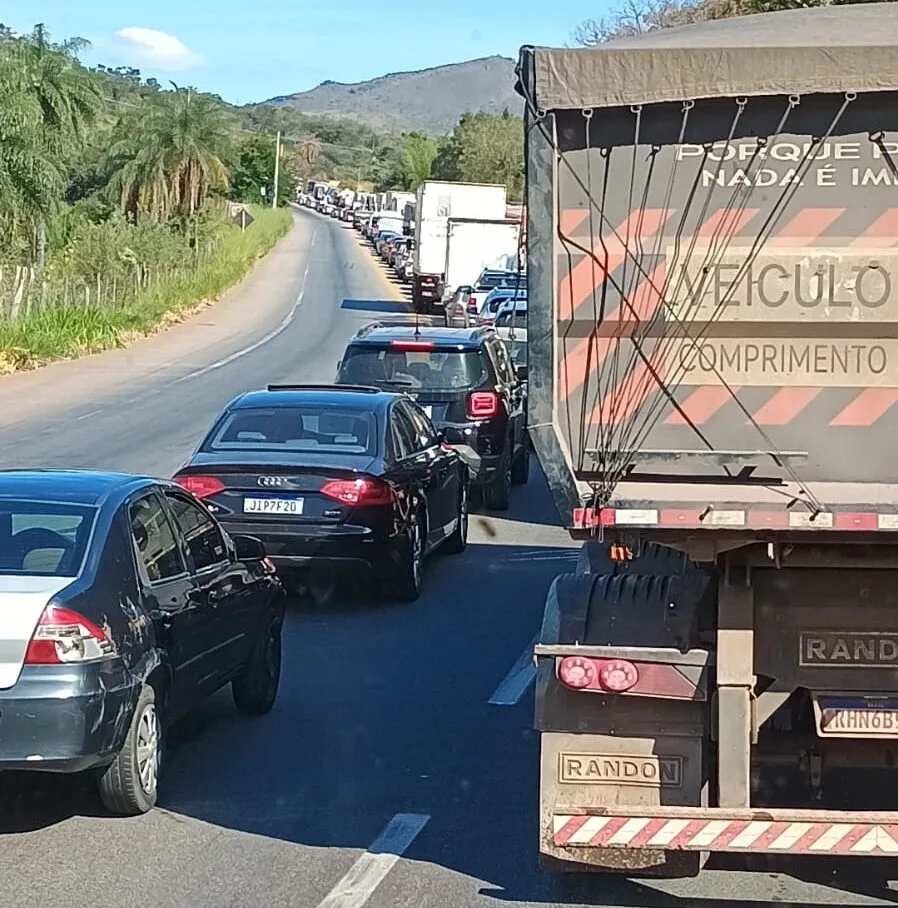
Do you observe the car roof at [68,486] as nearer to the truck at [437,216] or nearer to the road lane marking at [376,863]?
the road lane marking at [376,863]

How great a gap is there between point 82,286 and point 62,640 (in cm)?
4079

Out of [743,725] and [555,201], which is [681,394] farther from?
[743,725]

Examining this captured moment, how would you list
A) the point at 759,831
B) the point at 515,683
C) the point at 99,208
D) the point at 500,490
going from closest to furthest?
1. the point at 759,831
2. the point at 515,683
3. the point at 500,490
4. the point at 99,208

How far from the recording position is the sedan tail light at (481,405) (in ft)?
54.5

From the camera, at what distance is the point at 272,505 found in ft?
39.0

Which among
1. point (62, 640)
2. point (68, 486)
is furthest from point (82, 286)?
point (62, 640)

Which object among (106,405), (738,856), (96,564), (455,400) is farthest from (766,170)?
(106,405)

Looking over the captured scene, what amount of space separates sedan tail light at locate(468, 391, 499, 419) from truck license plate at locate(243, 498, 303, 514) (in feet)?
16.2

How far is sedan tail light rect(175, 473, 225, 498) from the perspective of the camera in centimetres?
1198

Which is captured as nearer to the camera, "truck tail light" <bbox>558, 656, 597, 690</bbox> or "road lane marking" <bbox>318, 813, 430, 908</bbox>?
"truck tail light" <bbox>558, 656, 597, 690</bbox>

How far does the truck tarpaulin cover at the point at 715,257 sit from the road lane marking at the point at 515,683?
3.74 meters

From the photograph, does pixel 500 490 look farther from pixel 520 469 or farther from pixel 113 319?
pixel 113 319

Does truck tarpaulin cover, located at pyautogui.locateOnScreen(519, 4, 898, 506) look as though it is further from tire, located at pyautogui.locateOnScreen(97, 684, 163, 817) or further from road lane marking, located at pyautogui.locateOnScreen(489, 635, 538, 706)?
road lane marking, located at pyautogui.locateOnScreen(489, 635, 538, 706)

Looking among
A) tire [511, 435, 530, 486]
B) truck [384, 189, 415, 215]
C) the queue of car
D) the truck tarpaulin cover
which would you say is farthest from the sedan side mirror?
truck [384, 189, 415, 215]
